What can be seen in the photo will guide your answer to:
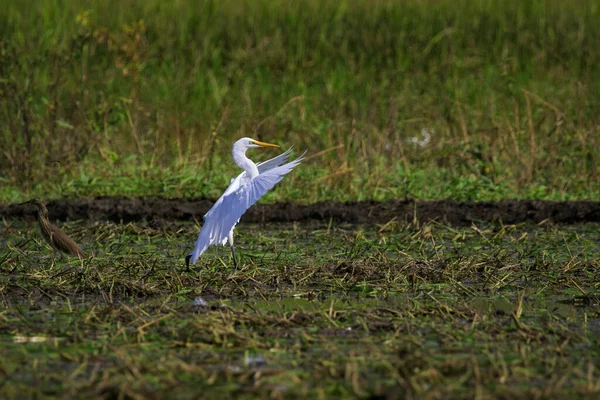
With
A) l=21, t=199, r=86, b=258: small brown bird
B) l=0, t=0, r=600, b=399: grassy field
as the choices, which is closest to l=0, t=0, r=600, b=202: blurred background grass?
l=0, t=0, r=600, b=399: grassy field

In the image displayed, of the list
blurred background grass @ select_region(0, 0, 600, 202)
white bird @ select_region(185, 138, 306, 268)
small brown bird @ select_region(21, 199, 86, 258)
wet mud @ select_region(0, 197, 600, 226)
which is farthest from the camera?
blurred background grass @ select_region(0, 0, 600, 202)

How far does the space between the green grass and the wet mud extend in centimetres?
124

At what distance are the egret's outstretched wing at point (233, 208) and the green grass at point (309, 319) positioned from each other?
25 centimetres

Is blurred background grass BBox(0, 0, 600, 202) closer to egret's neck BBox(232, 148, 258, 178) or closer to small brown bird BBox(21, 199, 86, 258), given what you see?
egret's neck BBox(232, 148, 258, 178)

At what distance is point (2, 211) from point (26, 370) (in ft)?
18.7

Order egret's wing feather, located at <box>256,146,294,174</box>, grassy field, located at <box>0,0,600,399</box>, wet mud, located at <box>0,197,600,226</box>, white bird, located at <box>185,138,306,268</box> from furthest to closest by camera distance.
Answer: wet mud, located at <box>0,197,600,226</box> → egret's wing feather, located at <box>256,146,294,174</box> → white bird, located at <box>185,138,306,268</box> → grassy field, located at <box>0,0,600,399</box>

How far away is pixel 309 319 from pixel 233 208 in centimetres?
170

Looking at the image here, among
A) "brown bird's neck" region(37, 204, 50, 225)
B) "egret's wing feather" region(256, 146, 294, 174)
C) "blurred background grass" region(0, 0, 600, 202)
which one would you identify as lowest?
"blurred background grass" region(0, 0, 600, 202)

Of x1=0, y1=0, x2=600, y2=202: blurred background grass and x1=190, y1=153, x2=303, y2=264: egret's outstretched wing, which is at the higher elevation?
x1=190, y1=153, x2=303, y2=264: egret's outstretched wing

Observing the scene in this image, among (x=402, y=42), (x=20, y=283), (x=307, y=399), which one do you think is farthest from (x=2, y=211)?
(x=402, y=42)

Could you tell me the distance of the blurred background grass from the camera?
11.0 meters

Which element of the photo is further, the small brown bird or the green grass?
the small brown bird

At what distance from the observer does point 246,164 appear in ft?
24.0

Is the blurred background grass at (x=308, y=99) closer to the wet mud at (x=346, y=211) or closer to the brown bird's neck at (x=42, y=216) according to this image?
the wet mud at (x=346, y=211)
